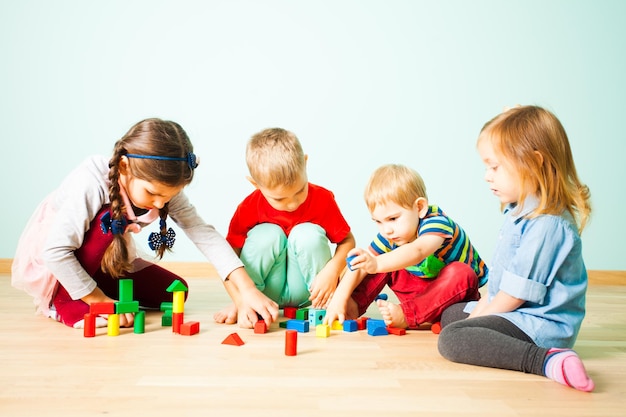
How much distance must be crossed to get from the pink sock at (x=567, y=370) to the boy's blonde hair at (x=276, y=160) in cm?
87

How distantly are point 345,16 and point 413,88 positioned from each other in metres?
0.53

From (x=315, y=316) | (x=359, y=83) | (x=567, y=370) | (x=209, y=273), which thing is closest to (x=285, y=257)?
(x=315, y=316)

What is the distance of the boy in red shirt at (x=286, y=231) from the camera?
71.1 inches

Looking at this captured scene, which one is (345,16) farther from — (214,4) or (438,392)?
(438,392)

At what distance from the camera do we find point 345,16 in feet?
10.7

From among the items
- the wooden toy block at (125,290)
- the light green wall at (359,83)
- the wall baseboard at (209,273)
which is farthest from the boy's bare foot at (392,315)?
the wall baseboard at (209,273)

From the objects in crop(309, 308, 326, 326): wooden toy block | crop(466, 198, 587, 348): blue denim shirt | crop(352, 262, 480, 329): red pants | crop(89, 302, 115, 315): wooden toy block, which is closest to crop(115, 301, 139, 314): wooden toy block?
crop(89, 302, 115, 315): wooden toy block

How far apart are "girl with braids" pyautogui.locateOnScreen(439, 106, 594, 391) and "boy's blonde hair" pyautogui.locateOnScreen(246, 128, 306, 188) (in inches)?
22.7

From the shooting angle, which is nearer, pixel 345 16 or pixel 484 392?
pixel 484 392

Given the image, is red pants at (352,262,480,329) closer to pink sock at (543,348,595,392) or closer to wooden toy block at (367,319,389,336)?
wooden toy block at (367,319,389,336)

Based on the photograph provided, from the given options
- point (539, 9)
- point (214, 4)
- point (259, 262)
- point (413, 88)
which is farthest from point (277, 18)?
point (259, 262)

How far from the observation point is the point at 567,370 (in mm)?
1176

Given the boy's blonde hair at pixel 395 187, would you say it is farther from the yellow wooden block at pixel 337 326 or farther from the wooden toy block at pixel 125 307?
the wooden toy block at pixel 125 307

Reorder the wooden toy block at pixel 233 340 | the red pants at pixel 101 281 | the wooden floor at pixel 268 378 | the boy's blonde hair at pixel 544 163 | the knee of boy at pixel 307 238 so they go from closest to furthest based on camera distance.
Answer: the wooden floor at pixel 268 378, the boy's blonde hair at pixel 544 163, the wooden toy block at pixel 233 340, the red pants at pixel 101 281, the knee of boy at pixel 307 238
